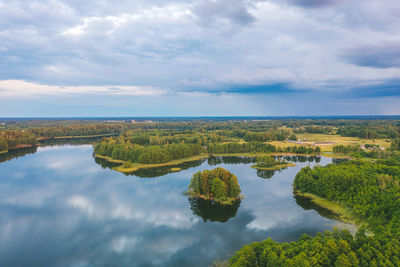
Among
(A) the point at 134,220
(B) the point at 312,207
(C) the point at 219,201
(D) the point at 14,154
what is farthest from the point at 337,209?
(D) the point at 14,154

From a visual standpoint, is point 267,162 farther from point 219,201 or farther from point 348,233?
point 348,233

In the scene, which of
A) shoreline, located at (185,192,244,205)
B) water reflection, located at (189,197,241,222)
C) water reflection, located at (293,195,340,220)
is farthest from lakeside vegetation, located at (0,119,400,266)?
water reflection, located at (293,195,340,220)

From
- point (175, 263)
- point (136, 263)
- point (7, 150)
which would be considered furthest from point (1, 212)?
point (7, 150)

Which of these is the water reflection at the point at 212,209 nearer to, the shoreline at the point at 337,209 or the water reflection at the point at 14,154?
the shoreline at the point at 337,209

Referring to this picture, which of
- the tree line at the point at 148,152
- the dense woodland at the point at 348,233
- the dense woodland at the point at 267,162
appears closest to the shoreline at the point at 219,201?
the dense woodland at the point at 348,233

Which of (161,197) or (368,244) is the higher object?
(368,244)

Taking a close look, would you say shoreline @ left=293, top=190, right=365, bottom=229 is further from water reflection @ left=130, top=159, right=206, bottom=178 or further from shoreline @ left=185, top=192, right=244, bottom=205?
water reflection @ left=130, top=159, right=206, bottom=178

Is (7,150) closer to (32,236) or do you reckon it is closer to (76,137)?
(76,137)
